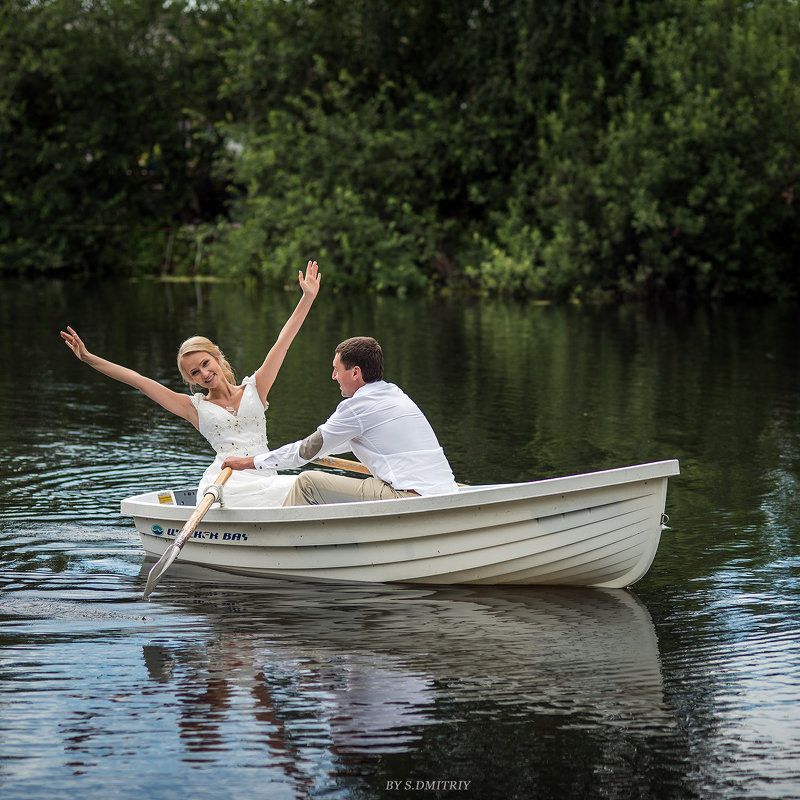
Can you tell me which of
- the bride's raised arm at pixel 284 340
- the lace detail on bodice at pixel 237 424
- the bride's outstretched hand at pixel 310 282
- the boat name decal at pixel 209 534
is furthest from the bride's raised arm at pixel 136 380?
the bride's outstretched hand at pixel 310 282

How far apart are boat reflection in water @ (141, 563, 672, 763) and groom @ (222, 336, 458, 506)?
0.64 meters

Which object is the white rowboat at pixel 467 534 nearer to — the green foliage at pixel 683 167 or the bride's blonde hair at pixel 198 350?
the bride's blonde hair at pixel 198 350

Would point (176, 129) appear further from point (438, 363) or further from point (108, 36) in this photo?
point (438, 363)

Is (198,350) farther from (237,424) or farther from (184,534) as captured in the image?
(184,534)

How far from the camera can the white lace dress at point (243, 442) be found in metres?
7.60

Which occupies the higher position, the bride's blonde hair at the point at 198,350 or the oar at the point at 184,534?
the bride's blonde hair at the point at 198,350

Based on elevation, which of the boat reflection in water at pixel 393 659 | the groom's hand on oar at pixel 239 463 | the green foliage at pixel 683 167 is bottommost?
the boat reflection in water at pixel 393 659

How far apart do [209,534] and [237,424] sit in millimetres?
701

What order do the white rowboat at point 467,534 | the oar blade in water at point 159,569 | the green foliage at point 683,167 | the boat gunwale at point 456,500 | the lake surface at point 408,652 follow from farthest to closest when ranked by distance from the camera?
1. the green foliage at point 683,167
2. the oar blade in water at point 159,569
3. the white rowboat at point 467,534
4. the boat gunwale at point 456,500
5. the lake surface at point 408,652

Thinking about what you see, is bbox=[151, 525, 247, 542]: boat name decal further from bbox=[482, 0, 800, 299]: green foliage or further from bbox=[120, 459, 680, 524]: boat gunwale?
bbox=[482, 0, 800, 299]: green foliage

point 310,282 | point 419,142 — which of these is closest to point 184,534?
point 310,282

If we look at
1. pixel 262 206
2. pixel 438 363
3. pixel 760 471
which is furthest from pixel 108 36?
pixel 760 471

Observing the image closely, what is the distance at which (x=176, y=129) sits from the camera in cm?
4338

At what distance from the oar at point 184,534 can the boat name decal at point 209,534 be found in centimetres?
17
